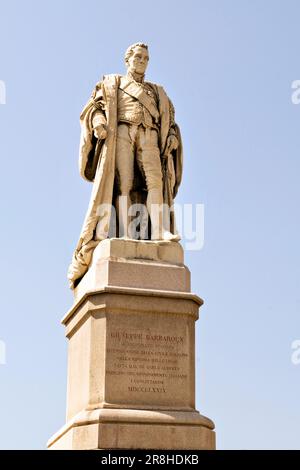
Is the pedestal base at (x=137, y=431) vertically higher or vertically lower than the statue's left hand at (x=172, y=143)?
lower

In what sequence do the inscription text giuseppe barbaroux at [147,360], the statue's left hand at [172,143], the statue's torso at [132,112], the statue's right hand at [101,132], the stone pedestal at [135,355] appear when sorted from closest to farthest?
the stone pedestal at [135,355], the inscription text giuseppe barbaroux at [147,360], the statue's right hand at [101,132], the statue's torso at [132,112], the statue's left hand at [172,143]

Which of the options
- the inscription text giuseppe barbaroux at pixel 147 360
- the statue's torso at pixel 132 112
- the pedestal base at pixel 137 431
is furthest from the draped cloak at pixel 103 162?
the pedestal base at pixel 137 431

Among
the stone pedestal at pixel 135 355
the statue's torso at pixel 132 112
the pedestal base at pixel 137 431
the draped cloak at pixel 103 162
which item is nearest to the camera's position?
the pedestal base at pixel 137 431

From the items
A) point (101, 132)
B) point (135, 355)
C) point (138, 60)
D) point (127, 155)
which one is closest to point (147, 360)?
point (135, 355)

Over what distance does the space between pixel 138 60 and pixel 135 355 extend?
568cm

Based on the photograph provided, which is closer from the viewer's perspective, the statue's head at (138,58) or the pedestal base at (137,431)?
the pedestal base at (137,431)

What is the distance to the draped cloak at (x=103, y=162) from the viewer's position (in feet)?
50.1

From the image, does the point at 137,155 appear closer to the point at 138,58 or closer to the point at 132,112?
the point at 132,112

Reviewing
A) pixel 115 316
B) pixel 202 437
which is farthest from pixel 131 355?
pixel 202 437

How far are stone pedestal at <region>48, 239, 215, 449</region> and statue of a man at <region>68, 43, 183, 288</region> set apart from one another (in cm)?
55

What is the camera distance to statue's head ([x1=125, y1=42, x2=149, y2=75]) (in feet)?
53.2

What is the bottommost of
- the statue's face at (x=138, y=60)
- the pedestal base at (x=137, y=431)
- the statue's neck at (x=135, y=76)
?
the pedestal base at (x=137, y=431)

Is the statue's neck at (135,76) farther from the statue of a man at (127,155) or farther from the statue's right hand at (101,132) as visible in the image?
the statue's right hand at (101,132)

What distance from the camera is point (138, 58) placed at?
53.2ft
